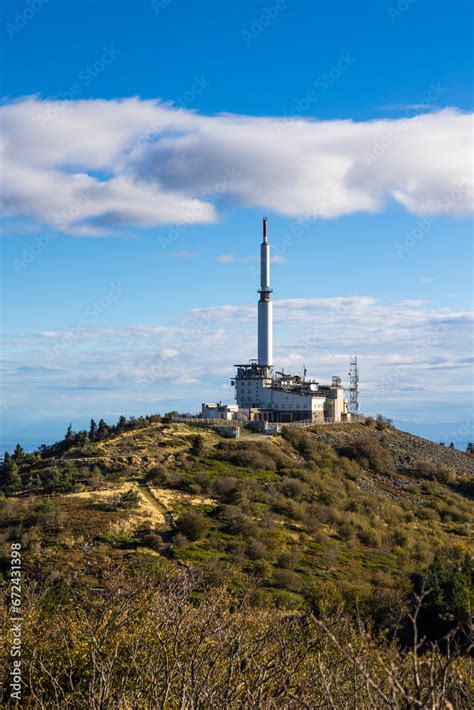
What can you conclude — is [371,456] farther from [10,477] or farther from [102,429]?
[10,477]

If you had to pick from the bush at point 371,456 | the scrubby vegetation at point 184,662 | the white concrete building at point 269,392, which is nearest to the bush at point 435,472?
the bush at point 371,456

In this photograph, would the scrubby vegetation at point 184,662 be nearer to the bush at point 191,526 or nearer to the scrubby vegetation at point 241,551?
the scrubby vegetation at point 241,551

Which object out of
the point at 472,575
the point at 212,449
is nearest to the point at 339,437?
the point at 212,449

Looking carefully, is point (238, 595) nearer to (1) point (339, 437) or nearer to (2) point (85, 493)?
(2) point (85, 493)

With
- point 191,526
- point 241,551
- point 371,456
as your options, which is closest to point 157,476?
point 191,526

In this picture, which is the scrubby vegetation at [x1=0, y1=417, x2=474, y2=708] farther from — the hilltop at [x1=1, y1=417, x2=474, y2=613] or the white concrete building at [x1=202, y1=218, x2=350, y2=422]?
the white concrete building at [x1=202, y1=218, x2=350, y2=422]
